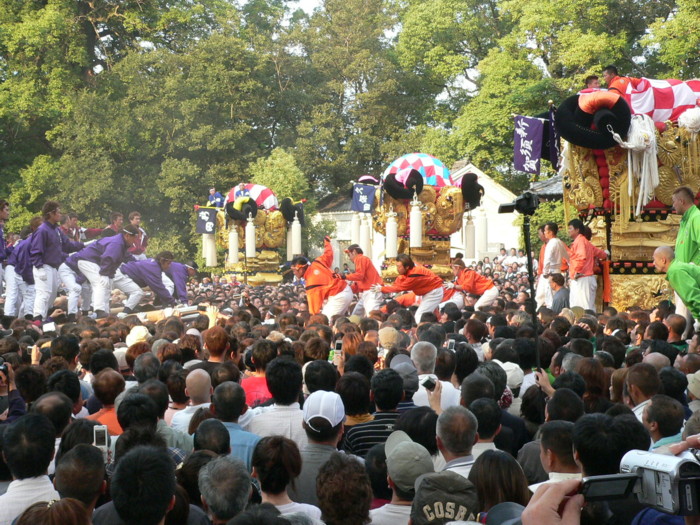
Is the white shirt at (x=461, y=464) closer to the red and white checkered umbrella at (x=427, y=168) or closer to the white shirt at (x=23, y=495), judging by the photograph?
the white shirt at (x=23, y=495)

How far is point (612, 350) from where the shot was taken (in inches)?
298

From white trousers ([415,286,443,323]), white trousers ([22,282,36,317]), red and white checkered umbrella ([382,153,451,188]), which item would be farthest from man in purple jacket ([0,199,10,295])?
red and white checkered umbrella ([382,153,451,188])

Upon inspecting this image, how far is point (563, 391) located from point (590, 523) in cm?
167

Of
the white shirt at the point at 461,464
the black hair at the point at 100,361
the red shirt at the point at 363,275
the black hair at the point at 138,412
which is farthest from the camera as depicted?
the red shirt at the point at 363,275

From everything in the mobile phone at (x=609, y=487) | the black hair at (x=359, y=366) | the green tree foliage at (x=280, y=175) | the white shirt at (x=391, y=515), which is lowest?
the white shirt at (x=391, y=515)

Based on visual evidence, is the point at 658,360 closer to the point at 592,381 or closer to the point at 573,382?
the point at 592,381

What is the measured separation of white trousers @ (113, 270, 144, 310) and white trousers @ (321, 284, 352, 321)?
11.5ft

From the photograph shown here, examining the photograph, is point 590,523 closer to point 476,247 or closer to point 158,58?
point 476,247

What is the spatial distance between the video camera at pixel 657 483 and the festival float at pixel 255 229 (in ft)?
73.7

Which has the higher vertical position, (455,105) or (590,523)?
(455,105)

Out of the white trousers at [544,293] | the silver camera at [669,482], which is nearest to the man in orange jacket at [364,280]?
the white trousers at [544,293]

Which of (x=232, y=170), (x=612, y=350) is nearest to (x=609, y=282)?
(x=612, y=350)

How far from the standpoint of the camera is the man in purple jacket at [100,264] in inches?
612

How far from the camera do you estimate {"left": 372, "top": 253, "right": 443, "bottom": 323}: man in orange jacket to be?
14711mm
